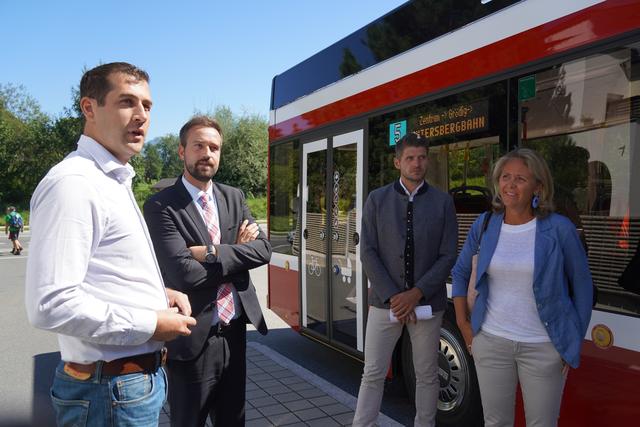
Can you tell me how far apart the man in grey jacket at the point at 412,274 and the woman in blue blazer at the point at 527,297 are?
0.50m

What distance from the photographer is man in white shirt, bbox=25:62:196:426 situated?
4.88 feet

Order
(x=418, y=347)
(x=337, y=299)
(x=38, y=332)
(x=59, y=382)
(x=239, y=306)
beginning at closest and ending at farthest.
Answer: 1. (x=59, y=382)
2. (x=239, y=306)
3. (x=418, y=347)
4. (x=337, y=299)
5. (x=38, y=332)

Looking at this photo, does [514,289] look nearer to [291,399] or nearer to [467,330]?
[467,330]

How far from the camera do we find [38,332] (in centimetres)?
736

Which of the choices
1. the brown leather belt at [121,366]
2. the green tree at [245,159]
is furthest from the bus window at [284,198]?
the green tree at [245,159]

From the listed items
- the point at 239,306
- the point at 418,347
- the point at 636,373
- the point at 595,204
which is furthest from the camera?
the point at 418,347

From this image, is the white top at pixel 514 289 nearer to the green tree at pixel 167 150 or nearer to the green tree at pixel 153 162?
the green tree at pixel 153 162

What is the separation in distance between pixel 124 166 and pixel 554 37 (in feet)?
7.62

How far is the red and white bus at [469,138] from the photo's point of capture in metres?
2.56

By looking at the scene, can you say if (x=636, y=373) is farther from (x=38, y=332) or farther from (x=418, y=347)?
(x=38, y=332)

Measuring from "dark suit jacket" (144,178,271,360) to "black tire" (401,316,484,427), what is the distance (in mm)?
1514

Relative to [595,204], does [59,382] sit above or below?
below

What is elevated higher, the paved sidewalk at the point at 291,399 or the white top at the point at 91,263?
the white top at the point at 91,263

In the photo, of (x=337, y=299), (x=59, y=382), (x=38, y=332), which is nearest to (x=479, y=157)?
(x=337, y=299)
